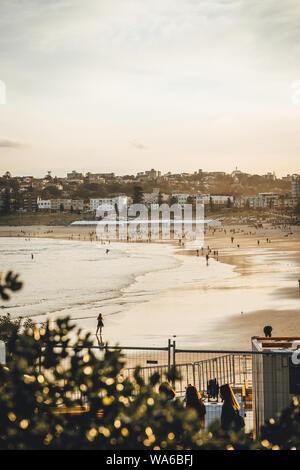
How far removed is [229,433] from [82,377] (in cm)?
101

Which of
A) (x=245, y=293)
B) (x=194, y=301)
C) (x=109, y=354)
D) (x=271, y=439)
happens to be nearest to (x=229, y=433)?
(x=271, y=439)

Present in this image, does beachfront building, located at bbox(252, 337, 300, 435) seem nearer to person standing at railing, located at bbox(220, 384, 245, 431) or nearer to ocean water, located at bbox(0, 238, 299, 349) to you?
person standing at railing, located at bbox(220, 384, 245, 431)

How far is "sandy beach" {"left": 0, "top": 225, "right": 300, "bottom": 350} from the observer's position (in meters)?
19.8

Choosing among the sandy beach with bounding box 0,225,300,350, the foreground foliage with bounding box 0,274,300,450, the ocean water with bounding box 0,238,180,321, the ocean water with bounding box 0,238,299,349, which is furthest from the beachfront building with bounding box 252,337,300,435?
the ocean water with bounding box 0,238,180,321

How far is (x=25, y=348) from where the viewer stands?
3.54 metres

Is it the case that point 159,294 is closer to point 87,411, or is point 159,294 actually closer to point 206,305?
point 206,305

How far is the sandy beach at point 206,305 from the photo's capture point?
781 inches

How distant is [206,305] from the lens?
26.3 meters

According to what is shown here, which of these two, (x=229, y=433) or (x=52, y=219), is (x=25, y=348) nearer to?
(x=229, y=433)

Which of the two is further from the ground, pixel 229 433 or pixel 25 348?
pixel 25 348

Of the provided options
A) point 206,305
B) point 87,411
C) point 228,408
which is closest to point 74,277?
point 206,305

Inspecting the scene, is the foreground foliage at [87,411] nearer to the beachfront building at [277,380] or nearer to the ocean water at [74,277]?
the beachfront building at [277,380]

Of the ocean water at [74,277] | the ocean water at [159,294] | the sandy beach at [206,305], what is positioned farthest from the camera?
the ocean water at [74,277]

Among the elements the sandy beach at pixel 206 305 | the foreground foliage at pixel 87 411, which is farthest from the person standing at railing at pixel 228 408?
the sandy beach at pixel 206 305
